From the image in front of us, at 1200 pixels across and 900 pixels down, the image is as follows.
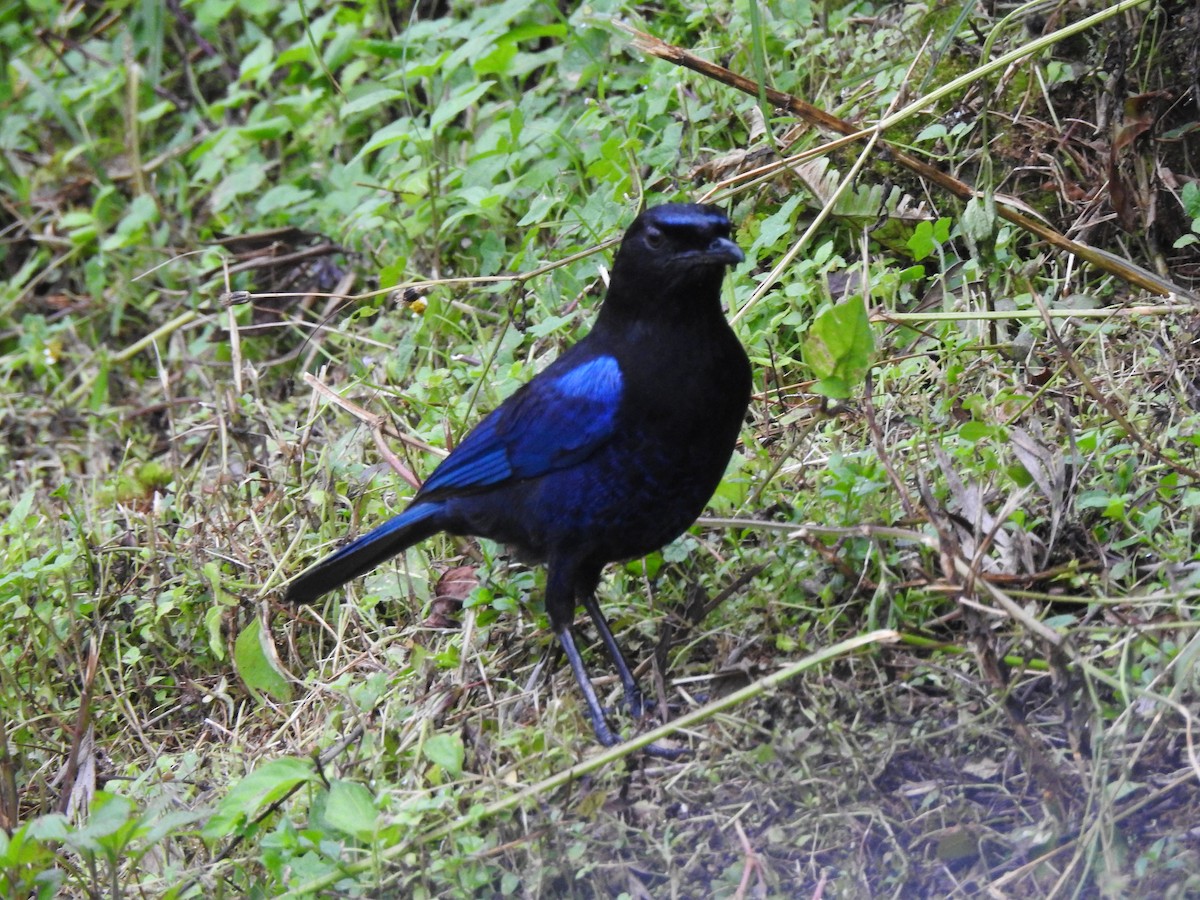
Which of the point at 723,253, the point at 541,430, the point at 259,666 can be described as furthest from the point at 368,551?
the point at 723,253

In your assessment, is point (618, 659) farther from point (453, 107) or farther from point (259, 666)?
point (453, 107)

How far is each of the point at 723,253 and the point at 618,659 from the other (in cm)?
114

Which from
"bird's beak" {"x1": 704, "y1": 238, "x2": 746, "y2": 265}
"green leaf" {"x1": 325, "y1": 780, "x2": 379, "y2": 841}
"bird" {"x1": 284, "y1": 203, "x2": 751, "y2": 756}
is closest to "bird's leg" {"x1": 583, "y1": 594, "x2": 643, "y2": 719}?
"bird" {"x1": 284, "y1": 203, "x2": 751, "y2": 756}

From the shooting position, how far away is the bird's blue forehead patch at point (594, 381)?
3966 millimetres

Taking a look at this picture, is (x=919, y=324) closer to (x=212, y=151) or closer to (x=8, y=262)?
(x=212, y=151)

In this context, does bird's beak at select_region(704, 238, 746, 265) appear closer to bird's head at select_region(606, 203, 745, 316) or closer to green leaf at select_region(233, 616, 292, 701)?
bird's head at select_region(606, 203, 745, 316)

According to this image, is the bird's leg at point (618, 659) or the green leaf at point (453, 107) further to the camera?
the green leaf at point (453, 107)

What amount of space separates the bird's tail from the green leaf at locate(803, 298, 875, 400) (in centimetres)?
119

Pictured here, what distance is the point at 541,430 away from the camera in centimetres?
415

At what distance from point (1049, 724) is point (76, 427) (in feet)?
16.3

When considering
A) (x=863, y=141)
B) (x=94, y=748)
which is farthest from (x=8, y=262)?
(x=863, y=141)

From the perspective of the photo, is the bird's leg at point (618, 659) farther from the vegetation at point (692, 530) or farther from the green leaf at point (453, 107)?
the green leaf at point (453, 107)

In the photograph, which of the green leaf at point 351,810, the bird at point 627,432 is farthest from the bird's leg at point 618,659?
the green leaf at point 351,810

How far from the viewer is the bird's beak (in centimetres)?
373
